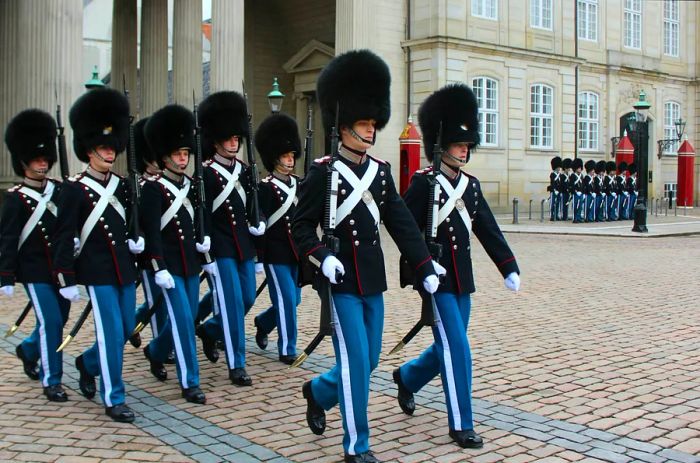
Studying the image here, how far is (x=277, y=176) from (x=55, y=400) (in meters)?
2.74

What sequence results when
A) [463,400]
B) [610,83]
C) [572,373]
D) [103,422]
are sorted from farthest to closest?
[610,83] → [572,373] → [103,422] → [463,400]

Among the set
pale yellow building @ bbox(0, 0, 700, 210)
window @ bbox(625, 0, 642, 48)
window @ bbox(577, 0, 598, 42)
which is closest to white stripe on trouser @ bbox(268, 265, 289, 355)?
pale yellow building @ bbox(0, 0, 700, 210)

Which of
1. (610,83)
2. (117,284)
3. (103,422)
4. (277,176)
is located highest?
(610,83)

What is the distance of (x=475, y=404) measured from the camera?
19.5 feet

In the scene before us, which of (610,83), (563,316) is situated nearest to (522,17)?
(610,83)

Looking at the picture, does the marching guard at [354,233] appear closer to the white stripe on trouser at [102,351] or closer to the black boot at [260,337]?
the white stripe on trouser at [102,351]

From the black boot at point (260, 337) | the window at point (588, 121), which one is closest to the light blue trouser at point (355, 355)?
the black boot at point (260, 337)

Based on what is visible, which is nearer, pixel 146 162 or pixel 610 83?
pixel 146 162

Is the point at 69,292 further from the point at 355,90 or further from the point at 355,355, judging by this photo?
the point at 355,90

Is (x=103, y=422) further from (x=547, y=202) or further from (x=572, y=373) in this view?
(x=547, y=202)

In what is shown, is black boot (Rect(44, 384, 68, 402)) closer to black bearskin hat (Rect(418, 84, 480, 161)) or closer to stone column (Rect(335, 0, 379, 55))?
black bearskin hat (Rect(418, 84, 480, 161))

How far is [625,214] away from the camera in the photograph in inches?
1217

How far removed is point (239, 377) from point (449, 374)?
6.79ft

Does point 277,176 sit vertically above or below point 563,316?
above
